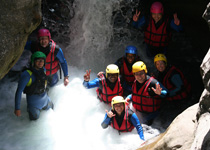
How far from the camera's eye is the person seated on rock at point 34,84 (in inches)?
173

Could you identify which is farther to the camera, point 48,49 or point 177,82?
point 48,49

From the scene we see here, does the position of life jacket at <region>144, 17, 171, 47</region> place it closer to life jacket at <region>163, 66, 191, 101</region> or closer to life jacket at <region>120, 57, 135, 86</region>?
life jacket at <region>120, 57, 135, 86</region>

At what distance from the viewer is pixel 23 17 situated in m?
3.58

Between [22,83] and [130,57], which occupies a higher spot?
[130,57]

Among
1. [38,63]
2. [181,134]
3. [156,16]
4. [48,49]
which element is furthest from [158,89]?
[48,49]

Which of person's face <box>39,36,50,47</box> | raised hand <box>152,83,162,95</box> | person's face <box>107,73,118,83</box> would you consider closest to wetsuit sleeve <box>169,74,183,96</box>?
raised hand <box>152,83,162,95</box>

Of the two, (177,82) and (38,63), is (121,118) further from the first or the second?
(38,63)

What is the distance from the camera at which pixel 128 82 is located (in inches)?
232

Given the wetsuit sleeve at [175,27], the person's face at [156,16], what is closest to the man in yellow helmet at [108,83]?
the person's face at [156,16]

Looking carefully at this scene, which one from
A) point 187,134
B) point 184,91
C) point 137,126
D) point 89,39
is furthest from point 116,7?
point 187,134

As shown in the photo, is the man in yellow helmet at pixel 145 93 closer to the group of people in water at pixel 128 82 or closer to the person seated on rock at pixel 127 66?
the group of people in water at pixel 128 82

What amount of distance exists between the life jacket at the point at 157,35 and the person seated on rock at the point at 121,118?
195 centimetres

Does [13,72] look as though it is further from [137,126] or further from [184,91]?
[184,91]

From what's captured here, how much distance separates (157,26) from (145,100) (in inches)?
71.0
